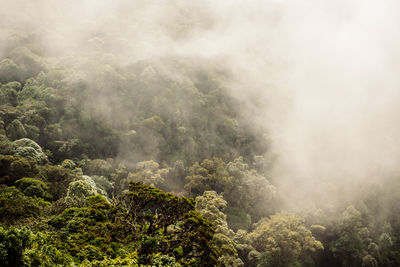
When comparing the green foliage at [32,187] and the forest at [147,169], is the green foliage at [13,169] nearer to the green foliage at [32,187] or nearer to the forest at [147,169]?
the forest at [147,169]

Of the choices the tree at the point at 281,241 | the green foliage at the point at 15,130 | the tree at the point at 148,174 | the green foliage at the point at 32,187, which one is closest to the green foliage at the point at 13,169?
the green foliage at the point at 32,187

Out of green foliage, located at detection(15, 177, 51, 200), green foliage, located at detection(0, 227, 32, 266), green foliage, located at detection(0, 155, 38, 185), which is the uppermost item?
green foliage, located at detection(0, 155, 38, 185)

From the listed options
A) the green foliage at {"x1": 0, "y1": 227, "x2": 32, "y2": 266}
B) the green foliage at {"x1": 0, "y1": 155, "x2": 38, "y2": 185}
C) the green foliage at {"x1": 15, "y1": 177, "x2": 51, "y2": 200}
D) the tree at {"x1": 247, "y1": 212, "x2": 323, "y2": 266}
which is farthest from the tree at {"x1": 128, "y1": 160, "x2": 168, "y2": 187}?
the green foliage at {"x1": 0, "y1": 227, "x2": 32, "y2": 266}

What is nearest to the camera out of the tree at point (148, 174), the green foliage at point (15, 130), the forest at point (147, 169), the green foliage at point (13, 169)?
the forest at point (147, 169)

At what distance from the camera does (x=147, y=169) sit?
1592 inches

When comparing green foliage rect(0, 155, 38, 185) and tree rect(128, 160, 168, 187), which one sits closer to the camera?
green foliage rect(0, 155, 38, 185)

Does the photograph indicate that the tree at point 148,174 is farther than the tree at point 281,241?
Yes

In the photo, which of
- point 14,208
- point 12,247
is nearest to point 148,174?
point 14,208

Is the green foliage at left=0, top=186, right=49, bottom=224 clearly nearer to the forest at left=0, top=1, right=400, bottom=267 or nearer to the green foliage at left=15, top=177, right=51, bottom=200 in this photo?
the forest at left=0, top=1, right=400, bottom=267

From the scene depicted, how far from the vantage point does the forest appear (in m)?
17.6

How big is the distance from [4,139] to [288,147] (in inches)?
1737

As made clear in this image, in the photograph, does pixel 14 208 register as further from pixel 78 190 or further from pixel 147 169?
pixel 147 169

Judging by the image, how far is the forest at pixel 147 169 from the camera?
695 inches

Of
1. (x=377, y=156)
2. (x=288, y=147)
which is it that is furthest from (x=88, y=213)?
(x=377, y=156)
